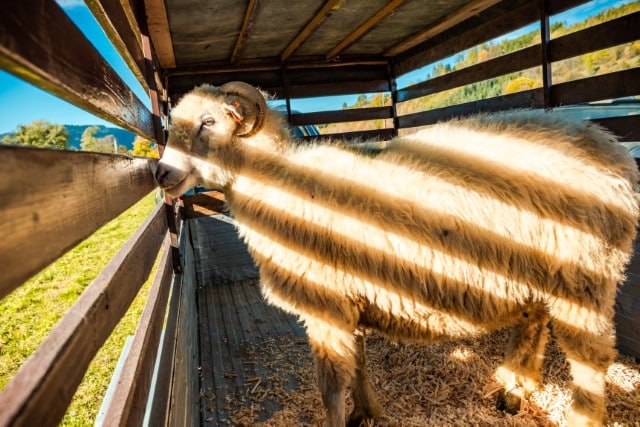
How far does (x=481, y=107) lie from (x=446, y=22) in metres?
1.36

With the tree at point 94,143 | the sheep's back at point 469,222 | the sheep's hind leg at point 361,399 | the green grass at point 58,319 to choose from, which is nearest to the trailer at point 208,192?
the sheep's hind leg at point 361,399

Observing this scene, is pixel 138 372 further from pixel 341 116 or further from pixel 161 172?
pixel 341 116

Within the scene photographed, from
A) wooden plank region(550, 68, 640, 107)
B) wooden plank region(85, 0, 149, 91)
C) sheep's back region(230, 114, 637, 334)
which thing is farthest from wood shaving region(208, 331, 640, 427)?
wooden plank region(85, 0, 149, 91)

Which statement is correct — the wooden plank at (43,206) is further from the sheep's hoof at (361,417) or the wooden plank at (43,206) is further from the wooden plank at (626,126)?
the wooden plank at (626,126)

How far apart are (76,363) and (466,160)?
2.29m

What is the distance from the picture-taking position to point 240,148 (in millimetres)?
2971

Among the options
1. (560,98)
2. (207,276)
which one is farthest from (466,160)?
(207,276)

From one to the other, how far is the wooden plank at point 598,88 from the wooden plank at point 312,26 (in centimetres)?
274

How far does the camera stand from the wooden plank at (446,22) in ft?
16.6

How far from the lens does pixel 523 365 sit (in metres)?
3.19

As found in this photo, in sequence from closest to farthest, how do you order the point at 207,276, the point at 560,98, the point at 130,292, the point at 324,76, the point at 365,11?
the point at 130,292, the point at 560,98, the point at 365,11, the point at 207,276, the point at 324,76

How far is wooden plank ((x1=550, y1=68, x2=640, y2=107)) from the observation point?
3.52 meters

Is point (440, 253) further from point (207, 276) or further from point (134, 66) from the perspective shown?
point (207, 276)

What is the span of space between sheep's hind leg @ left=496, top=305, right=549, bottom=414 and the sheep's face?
2.74 m
